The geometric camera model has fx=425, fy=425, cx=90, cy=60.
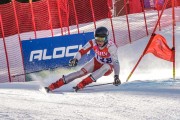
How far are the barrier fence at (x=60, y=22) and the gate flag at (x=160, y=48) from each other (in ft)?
15.2

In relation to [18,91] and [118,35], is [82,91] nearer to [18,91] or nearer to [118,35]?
A: [18,91]

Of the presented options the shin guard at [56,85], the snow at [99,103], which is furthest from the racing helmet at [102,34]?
the shin guard at [56,85]

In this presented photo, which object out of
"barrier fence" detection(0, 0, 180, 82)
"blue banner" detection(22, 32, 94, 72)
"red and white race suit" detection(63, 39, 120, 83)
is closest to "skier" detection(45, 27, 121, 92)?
"red and white race suit" detection(63, 39, 120, 83)

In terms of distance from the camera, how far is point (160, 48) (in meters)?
8.88

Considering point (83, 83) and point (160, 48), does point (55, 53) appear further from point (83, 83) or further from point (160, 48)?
point (83, 83)

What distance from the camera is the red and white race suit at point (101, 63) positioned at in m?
7.51

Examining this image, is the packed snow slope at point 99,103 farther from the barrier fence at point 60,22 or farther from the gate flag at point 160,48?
the barrier fence at point 60,22

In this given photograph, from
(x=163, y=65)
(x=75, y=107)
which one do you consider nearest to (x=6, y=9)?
(x=163, y=65)

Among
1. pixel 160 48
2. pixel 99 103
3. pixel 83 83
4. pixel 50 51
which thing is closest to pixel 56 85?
pixel 83 83

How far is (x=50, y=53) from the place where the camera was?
1198cm

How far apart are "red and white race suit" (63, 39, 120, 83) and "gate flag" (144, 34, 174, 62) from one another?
151 cm

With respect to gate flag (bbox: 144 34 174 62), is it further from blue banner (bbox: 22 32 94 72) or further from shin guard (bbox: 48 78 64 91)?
blue banner (bbox: 22 32 94 72)

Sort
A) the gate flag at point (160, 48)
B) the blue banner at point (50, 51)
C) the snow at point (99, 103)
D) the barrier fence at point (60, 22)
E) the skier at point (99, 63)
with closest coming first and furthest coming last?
the snow at point (99, 103) < the skier at point (99, 63) < the gate flag at point (160, 48) < the blue banner at point (50, 51) < the barrier fence at point (60, 22)

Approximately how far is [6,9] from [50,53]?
406 centimetres
